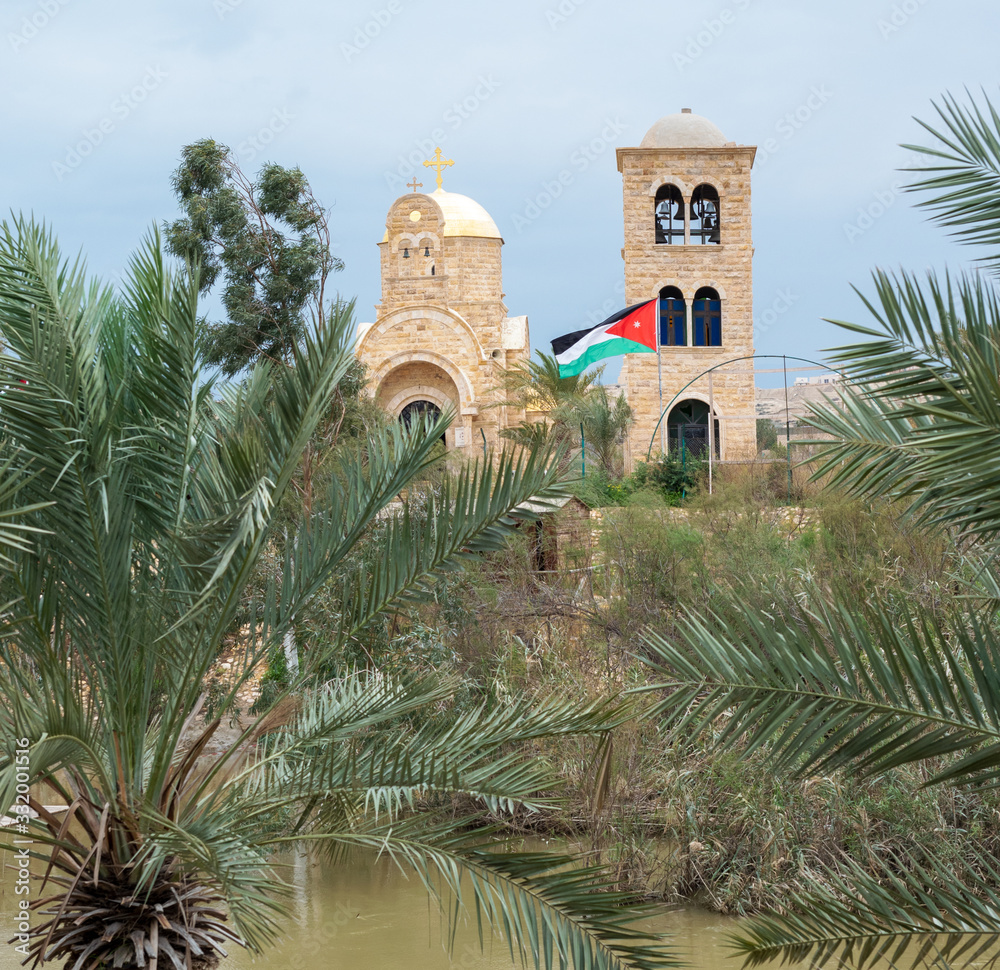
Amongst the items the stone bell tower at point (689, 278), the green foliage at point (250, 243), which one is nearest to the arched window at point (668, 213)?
the stone bell tower at point (689, 278)

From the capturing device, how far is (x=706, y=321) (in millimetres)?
26422

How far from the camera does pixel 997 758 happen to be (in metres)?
2.86

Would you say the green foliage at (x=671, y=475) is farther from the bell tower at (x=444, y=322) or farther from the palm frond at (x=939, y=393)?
the palm frond at (x=939, y=393)

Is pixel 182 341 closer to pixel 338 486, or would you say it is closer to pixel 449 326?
pixel 338 486

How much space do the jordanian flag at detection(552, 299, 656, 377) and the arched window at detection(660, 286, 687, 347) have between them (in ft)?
13.7

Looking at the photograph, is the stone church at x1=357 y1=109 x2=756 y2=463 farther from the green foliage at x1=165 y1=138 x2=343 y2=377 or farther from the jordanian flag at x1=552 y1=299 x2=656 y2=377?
the green foliage at x1=165 y1=138 x2=343 y2=377

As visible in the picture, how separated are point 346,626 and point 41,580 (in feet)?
5.31

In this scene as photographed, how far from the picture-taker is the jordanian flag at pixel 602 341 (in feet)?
71.8

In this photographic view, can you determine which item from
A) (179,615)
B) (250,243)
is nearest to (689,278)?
(250,243)

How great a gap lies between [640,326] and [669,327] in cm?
431

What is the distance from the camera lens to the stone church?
Result: 25.7 meters

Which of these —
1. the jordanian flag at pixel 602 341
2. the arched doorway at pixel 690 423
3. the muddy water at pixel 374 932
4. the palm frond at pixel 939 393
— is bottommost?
the muddy water at pixel 374 932

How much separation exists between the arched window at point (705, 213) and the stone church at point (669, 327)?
0.03m

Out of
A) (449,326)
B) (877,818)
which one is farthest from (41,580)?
(449,326)
